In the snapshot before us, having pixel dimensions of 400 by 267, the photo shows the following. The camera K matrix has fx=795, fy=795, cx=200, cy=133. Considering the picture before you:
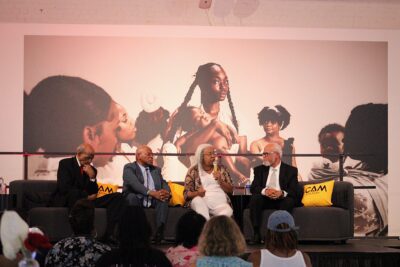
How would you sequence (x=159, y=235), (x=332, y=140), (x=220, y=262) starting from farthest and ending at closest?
1. (x=332, y=140)
2. (x=159, y=235)
3. (x=220, y=262)

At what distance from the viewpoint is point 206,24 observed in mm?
10023

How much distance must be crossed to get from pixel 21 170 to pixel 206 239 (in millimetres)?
6416

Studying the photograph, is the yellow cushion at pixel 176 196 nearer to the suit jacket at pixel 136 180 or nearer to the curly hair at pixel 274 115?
the suit jacket at pixel 136 180

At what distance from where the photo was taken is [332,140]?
33.3ft

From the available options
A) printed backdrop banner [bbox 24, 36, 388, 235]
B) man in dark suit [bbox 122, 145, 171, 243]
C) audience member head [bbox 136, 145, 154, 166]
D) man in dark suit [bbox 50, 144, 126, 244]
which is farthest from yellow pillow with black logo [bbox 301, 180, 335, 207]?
printed backdrop banner [bbox 24, 36, 388, 235]

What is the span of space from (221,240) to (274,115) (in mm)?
6484

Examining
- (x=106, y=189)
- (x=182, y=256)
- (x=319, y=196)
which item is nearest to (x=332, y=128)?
(x=319, y=196)

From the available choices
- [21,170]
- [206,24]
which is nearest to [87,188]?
[21,170]

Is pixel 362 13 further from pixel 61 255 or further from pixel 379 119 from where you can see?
pixel 61 255

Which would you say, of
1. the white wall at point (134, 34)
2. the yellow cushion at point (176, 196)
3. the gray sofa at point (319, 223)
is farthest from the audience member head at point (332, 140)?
the yellow cushion at point (176, 196)

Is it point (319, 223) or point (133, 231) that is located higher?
point (133, 231)

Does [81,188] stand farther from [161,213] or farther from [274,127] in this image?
[274,127]

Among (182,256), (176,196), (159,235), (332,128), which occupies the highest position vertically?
A: (332,128)

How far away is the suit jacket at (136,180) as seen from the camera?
725cm
